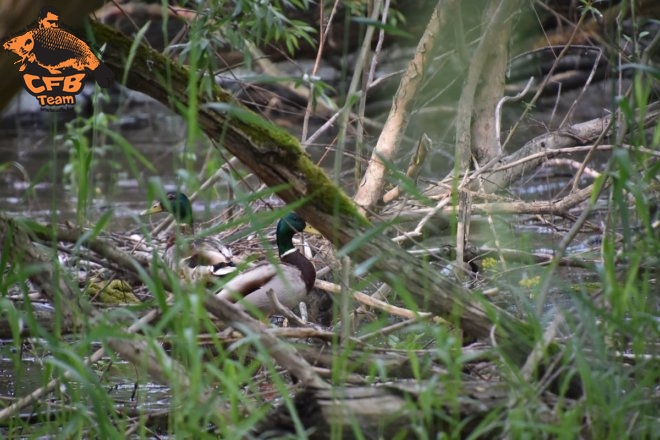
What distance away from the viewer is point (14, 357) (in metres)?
3.00

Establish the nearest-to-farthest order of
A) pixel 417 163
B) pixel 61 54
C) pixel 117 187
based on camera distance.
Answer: pixel 61 54 < pixel 417 163 < pixel 117 187

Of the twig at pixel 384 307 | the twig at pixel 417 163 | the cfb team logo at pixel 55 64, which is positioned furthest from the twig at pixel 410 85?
the cfb team logo at pixel 55 64

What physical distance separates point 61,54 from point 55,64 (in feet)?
0.24

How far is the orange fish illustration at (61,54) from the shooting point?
3.15 m

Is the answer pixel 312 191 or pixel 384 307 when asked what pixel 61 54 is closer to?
pixel 312 191

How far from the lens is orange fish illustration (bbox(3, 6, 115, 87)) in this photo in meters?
3.15

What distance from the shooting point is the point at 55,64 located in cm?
356

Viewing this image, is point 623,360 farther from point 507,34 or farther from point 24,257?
point 507,34

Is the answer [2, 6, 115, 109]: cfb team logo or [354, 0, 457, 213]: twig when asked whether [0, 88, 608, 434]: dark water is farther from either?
[354, 0, 457, 213]: twig

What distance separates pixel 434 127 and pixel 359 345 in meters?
5.32

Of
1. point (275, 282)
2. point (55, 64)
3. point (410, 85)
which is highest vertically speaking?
point (55, 64)

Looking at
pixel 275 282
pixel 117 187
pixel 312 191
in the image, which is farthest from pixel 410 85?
pixel 117 187

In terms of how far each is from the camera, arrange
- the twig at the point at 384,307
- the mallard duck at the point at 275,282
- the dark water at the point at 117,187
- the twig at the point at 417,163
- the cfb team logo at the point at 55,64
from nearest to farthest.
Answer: the cfb team logo at the point at 55,64 → the dark water at the point at 117,187 → the twig at the point at 384,307 → the mallard duck at the point at 275,282 → the twig at the point at 417,163

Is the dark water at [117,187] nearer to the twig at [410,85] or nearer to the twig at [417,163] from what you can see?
the twig at [417,163]
